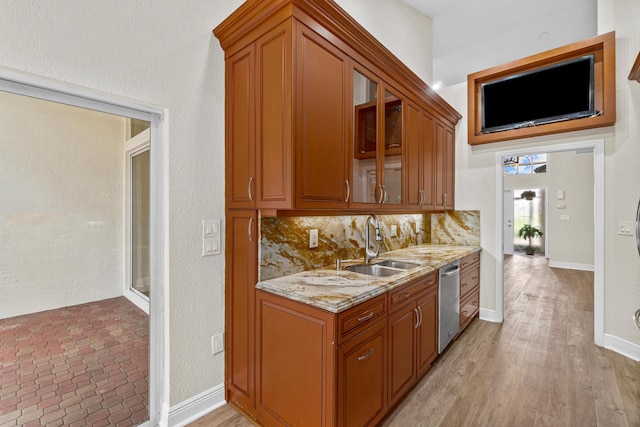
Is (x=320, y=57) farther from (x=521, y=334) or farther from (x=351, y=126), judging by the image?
(x=521, y=334)

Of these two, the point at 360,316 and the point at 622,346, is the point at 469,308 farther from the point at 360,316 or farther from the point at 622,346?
the point at 360,316

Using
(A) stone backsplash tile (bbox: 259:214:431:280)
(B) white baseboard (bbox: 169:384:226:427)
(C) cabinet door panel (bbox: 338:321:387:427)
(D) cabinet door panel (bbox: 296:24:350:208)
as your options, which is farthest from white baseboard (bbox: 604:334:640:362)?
(B) white baseboard (bbox: 169:384:226:427)

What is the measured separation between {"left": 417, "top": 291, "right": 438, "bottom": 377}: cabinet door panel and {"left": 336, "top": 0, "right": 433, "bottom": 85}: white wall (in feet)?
9.21

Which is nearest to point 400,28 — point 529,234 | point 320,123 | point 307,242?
point 320,123

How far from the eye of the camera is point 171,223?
1785 mm

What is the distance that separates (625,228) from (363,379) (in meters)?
3.02

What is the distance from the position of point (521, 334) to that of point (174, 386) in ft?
11.3

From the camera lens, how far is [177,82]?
179 cm

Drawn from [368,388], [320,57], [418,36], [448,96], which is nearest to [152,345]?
[368,388]

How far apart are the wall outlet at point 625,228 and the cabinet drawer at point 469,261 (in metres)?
1.30

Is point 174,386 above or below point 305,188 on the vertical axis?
below

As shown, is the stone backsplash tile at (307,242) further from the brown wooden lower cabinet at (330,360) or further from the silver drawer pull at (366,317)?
the silver drawer pull at (366,317)

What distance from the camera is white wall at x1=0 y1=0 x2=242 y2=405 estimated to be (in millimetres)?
1379

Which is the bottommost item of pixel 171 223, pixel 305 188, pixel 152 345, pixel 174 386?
pixel 174 386
